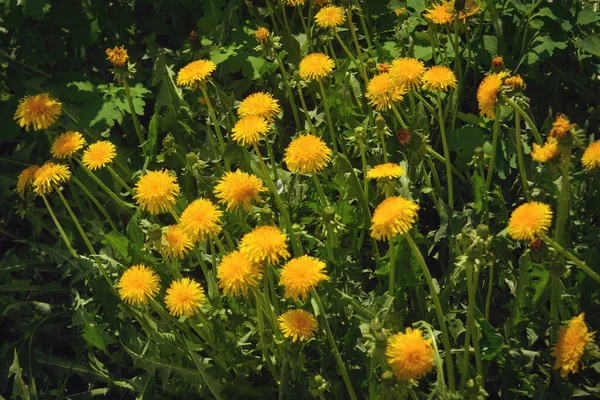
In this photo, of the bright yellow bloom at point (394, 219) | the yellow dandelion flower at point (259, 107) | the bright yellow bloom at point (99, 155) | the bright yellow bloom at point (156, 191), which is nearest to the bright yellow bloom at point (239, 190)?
the bright yellow bloom at point (156, 191)

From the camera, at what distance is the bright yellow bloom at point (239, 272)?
1.88 m

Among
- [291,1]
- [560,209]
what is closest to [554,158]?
[560,209]

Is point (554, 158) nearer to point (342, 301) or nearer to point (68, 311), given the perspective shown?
point (342, 301)

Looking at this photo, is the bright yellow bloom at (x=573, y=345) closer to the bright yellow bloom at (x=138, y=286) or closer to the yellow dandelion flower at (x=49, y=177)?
the bright yellow bloom at (x=138, y=286)

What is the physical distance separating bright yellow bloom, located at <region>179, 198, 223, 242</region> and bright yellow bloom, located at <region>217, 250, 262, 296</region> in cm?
14

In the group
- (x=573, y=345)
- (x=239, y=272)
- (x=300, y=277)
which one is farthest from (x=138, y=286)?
(x=573, y=345)

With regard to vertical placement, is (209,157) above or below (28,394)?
above

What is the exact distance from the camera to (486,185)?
2344 millimetres

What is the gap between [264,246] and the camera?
187 centimetres

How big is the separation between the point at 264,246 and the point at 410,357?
417 millimetres

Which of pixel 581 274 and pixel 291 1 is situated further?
pixel 291 1

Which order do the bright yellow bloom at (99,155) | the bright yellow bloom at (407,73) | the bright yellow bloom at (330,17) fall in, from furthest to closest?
the bright yellow bloom at (330,17), the bright yellow bloom at (99,155), the bright yellow bloom at (407,73)

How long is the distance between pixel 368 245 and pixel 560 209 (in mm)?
1010

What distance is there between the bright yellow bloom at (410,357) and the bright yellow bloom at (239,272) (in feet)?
1.17
